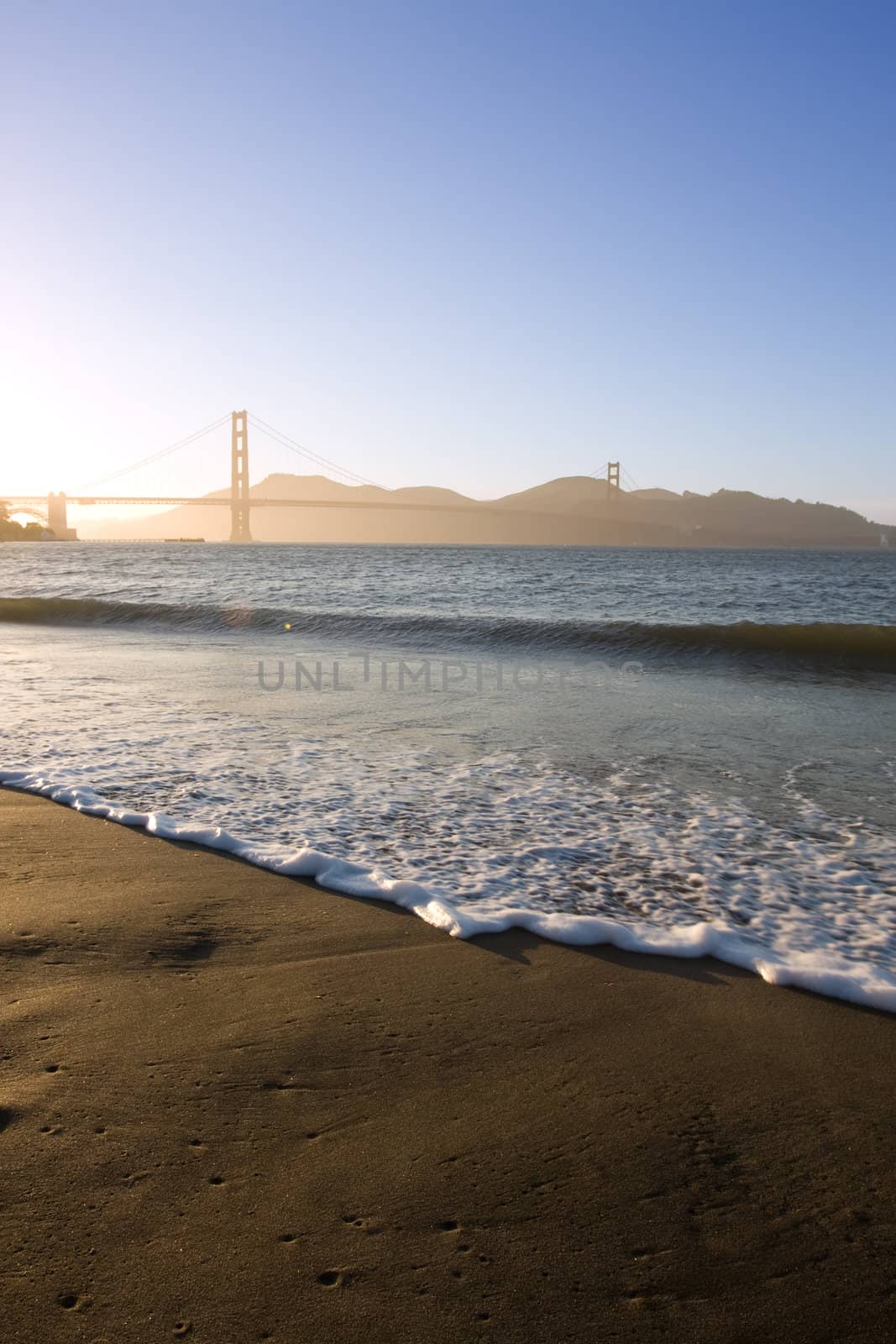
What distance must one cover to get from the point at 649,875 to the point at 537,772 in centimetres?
126

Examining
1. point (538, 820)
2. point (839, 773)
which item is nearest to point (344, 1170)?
point (538, 820)

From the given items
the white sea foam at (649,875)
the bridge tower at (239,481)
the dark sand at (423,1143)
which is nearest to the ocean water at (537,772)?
the white sea foam at (649,875)

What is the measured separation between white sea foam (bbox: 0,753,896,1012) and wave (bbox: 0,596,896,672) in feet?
21.5

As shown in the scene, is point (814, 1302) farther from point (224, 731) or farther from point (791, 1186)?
point (224, 731)

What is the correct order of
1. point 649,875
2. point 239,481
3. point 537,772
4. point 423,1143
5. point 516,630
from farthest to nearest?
1. point 239,481
2. point 516,630
3. point 537,772
4. point 649,875
5. point 423,1143

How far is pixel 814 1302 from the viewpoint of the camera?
1098 mm

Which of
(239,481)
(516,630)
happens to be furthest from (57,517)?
(516,630)

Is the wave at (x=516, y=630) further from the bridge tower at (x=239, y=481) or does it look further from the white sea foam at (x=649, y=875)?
the bridge tower at (x=239, y=481)

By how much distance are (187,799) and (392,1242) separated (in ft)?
7.56

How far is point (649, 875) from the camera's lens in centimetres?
257

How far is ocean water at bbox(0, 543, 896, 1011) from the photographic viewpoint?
7.64 feet

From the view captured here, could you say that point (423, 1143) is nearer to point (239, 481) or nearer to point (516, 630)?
point (516, 630)

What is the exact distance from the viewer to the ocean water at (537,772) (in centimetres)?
233

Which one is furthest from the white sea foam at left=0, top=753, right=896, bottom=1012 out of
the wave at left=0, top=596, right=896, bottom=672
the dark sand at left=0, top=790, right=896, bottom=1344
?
the wave at left=0, top=596, right=896, bottom=672
